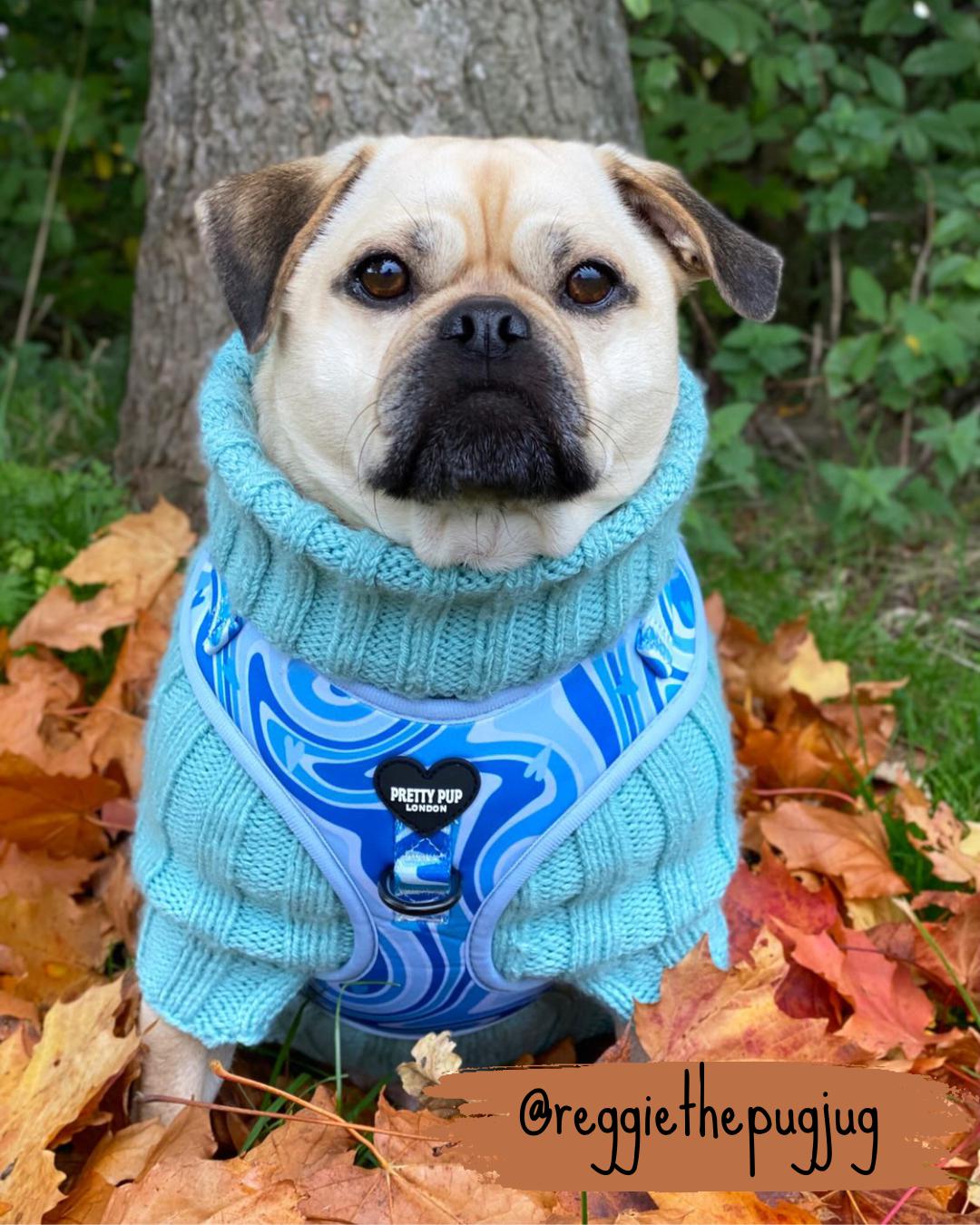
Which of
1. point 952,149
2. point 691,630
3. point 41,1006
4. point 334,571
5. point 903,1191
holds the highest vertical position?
point 952,149

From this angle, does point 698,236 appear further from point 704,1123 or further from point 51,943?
point 51,943

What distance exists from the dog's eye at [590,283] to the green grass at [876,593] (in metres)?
1.52

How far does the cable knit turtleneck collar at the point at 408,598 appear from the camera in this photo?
6.37 ft

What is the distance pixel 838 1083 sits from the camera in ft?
6.62

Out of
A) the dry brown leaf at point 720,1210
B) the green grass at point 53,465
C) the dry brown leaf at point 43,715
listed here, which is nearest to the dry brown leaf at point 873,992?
the dry brown leaf at point 720,1210

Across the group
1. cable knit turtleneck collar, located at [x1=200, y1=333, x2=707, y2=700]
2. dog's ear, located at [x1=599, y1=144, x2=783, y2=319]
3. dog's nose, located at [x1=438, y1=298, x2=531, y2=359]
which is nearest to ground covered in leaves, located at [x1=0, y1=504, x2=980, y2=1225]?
cable knit turtleneck collar, located at [x1=200, y1=333, x2=707, y2=700]

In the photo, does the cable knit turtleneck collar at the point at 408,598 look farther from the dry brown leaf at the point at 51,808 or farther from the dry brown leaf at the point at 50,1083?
the dry brown leaf at the point at 51,808

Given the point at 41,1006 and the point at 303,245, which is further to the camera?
the point at 41,1006

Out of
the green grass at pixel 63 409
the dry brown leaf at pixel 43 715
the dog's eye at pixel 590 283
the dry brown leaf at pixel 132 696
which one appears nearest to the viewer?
the dog's eye at pixel 590 283

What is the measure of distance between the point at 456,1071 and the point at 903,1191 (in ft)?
2.38

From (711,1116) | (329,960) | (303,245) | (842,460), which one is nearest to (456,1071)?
(329,960)

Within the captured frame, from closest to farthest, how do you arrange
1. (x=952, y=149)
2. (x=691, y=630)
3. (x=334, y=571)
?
(x=334, y=571) → (x=691, y=630) → (x=952, y=149)

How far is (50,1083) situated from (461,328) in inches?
53.6

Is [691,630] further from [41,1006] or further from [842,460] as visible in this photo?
[842,460]
